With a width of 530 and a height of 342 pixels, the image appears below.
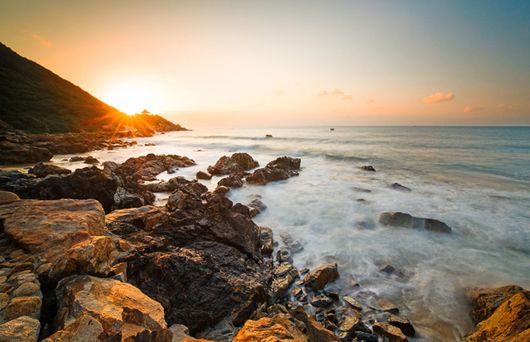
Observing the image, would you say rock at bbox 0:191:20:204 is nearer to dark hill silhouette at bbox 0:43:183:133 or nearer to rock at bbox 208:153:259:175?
rock at bbox 208:153:259:175

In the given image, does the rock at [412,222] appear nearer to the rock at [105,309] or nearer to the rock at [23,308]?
the rock at [105,309]

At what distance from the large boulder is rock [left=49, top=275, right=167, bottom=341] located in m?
0.24

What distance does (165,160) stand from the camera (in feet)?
73.5

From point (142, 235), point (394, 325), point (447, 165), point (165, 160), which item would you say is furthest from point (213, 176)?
point (447, 165)

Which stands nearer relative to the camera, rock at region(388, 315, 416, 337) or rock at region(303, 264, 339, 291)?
rock at region(388, 315, 416, 337)

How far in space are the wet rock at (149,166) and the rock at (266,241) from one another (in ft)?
32.8

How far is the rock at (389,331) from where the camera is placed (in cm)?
491

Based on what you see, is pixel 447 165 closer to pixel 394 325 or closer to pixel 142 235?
pixel 394 325

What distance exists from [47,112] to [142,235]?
7055 centimetres

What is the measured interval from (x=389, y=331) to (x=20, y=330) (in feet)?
19.8

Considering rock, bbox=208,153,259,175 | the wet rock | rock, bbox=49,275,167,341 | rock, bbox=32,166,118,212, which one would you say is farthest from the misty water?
rock, bbox=49,275,167,341

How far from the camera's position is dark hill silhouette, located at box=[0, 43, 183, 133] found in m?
45.5

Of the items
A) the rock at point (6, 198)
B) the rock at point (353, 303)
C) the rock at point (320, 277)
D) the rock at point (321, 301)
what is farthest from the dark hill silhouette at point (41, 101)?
the rock at point (353, 303)

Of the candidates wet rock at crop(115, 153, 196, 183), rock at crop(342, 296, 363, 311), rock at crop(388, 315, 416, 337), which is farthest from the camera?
wet rock at crop(115, 153, 196, 183)
